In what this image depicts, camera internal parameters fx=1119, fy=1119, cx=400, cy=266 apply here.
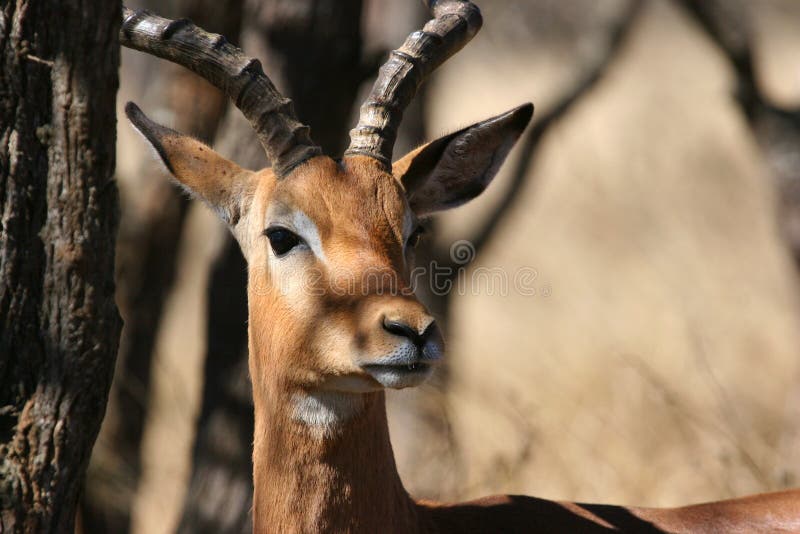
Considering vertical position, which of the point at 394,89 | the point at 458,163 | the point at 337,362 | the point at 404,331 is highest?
the point at 394,89

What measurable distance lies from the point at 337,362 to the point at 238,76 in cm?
141

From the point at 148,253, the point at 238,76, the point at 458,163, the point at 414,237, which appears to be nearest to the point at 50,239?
the point at 238,76

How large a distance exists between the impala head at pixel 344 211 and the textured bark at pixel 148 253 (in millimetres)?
3426

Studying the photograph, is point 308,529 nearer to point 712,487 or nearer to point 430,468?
point 430,468

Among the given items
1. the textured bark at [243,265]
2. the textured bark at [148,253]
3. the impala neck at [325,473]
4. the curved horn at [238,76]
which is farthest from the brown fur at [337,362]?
the textured bark at [148,253]

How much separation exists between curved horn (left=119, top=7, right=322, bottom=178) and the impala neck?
107cm

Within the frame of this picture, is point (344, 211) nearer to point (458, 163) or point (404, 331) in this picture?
Result: point (404, 331)

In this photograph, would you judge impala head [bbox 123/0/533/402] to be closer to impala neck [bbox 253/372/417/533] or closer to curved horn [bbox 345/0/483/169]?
curved horn [bbox 345/0/483/169]

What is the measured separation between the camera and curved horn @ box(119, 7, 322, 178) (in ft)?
16.0

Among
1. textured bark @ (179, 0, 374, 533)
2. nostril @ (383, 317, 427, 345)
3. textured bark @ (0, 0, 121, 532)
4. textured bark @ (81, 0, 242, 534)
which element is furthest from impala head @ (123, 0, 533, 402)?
textured bark @ (81, 0, 242, 534)

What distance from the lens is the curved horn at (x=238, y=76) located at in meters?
4.88

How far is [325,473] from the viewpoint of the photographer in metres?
4.49

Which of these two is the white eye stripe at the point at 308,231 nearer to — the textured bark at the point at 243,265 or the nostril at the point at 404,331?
the nostril at the point at 404,331

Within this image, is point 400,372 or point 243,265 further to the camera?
point 243,265
